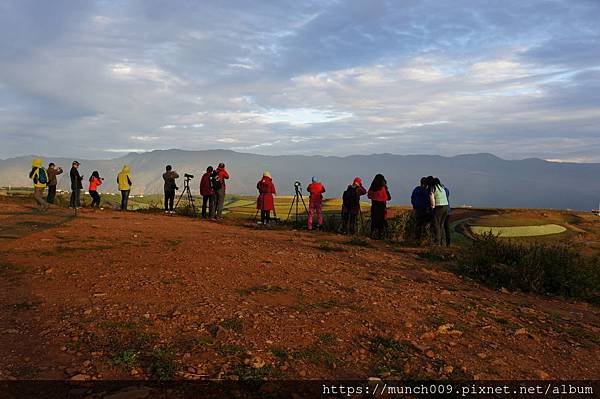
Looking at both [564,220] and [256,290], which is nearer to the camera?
[256,290]

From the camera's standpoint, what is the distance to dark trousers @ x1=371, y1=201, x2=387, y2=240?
14094 mm

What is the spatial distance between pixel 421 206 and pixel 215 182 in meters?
8.50

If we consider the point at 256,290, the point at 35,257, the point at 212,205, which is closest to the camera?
the point at 256,290

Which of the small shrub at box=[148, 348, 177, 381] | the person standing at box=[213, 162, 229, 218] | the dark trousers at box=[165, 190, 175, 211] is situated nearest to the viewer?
the small shrub at box=[148, 348, 177, 381]

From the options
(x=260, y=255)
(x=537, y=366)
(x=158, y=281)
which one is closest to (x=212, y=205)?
(x=260, y=255)

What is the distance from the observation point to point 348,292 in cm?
681

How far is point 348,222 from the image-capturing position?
15234 mm

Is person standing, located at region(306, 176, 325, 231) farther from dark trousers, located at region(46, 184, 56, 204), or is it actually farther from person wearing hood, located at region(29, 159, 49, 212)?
dark trousers, located at region(46, 184, 56, 204)

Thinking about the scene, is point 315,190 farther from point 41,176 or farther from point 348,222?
point 41,176

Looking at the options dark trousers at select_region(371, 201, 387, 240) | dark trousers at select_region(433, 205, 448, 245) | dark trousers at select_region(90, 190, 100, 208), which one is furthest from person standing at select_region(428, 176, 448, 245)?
dark trousers at select_region(90, 190, 100, 208)

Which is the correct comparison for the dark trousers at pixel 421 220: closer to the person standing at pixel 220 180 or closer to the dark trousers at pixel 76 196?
the person standing at pixel 220 180

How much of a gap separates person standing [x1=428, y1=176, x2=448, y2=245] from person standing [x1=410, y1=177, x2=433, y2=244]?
9.7 inches

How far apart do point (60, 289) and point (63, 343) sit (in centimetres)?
207

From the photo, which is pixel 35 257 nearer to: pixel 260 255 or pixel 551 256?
pixel 260 255
